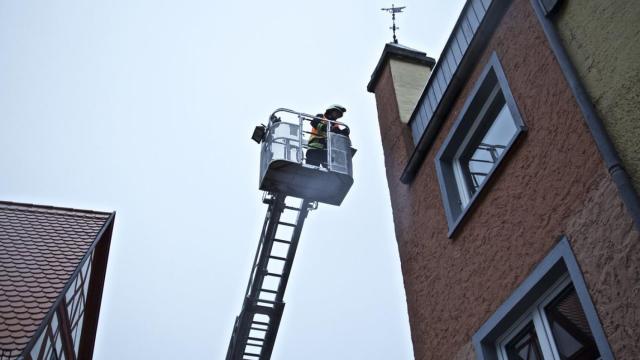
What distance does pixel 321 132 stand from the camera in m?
11.4

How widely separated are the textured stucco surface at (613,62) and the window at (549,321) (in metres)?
Answer: 0.90

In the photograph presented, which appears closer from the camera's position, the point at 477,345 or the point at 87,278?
the point at 477,345

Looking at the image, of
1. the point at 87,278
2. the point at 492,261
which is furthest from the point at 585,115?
the point at 87,278

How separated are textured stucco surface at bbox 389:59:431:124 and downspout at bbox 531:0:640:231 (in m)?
3.58

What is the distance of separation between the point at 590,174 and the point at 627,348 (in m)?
1.27

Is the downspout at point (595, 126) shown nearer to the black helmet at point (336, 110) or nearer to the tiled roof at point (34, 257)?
the black helmet at point (336, 110)

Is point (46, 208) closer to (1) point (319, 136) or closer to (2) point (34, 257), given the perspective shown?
(2) point (34, 257)

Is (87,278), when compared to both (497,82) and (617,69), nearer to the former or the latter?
(497,82)

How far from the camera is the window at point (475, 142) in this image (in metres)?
6.42

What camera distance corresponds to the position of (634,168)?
4234 mm

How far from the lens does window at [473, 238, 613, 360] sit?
14.9ft

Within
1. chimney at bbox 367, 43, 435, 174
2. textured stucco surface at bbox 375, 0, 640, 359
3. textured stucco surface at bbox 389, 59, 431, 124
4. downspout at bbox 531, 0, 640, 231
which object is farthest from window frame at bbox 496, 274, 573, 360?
textured stucco surface at bbox 389, 59, 431, 124

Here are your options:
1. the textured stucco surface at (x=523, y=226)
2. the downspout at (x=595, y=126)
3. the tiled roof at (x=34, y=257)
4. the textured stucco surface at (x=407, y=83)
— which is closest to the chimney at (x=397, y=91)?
the textured stucco surface at (x=407, y=83)

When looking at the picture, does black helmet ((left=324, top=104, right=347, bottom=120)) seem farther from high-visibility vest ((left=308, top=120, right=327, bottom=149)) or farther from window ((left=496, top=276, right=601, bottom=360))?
window ((left=496, top=276, right=601, bottom=360))
